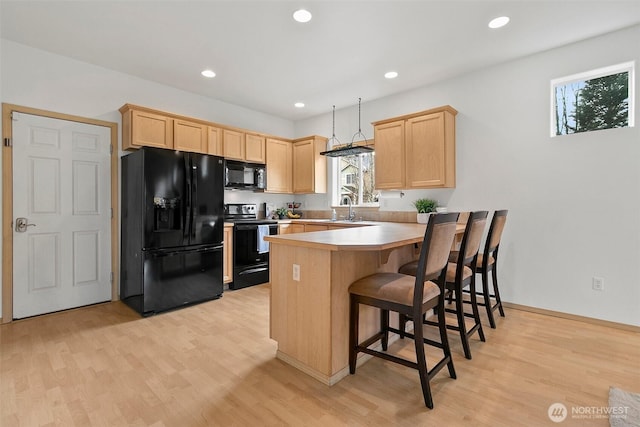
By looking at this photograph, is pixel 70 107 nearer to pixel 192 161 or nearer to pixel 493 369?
pixel 192 161

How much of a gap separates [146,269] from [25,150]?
5.68 feet

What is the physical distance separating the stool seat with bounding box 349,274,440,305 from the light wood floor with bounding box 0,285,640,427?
0.58 meters

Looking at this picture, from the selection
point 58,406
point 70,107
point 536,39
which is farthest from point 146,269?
point 536,39

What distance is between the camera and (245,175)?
4699 millimetres

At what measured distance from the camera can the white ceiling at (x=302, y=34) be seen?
8.13 ft

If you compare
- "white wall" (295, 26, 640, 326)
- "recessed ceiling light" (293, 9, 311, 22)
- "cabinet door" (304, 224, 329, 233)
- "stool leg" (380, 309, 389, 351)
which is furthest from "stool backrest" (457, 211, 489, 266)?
"cabinet door" (304, 224, 329, 233)

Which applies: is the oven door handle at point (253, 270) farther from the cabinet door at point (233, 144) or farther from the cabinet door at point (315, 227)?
the cabinet door at point (233, 144)

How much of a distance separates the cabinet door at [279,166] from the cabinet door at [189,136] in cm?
113

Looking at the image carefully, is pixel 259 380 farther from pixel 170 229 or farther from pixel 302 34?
pixel 302 34

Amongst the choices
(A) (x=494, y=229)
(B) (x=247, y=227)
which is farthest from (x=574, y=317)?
(B) (x=247, y=227)

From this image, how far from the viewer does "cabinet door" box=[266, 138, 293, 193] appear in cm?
504

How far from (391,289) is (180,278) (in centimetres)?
256

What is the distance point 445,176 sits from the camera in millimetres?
3656

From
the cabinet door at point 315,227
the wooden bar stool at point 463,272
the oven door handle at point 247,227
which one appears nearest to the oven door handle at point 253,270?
the oven door handle at point 247,227
